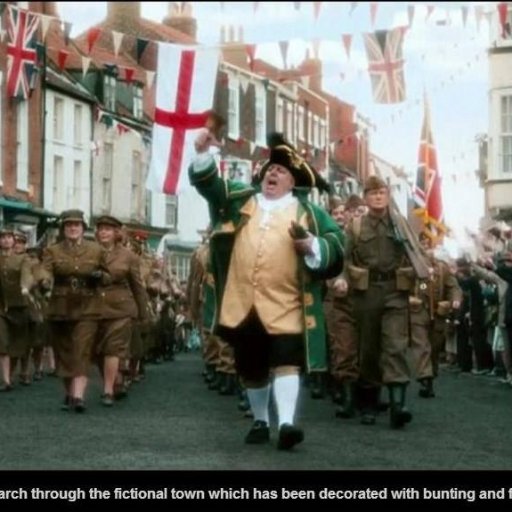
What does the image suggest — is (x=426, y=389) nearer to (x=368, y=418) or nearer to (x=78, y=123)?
(x=368, y=418)

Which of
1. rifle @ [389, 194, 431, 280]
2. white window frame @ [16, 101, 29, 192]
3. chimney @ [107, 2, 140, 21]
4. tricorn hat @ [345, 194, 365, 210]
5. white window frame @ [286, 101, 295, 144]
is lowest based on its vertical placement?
rifle @ [389, 194, 431, 280]

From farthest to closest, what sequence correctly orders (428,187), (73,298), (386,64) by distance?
(428,187), (386,64), (73,298)

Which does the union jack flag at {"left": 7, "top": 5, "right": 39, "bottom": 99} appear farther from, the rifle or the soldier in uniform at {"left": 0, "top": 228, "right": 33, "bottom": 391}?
the rifle

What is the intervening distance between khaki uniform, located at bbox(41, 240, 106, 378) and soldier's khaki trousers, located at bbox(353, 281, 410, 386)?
289 centimetres

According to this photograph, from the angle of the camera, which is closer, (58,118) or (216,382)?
(216,382)

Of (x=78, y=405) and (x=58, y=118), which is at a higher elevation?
(x=58, y=118)

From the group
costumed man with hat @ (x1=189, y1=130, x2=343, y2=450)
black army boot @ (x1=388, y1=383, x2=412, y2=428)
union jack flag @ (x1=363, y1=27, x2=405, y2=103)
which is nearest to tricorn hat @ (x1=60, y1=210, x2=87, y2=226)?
black army boot @ (x1=388, y1=383, x2=412, y2=428)

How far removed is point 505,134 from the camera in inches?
1425

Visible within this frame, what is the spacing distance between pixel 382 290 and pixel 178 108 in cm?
871

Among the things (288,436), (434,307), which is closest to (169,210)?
(434,307)

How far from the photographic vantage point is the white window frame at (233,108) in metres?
59.5

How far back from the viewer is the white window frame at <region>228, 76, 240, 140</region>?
5947cm
